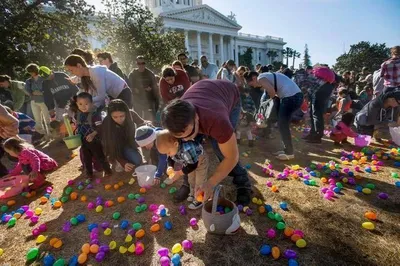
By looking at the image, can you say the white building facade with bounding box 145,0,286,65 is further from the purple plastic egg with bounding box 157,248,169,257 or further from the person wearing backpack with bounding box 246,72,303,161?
the purple plastic egg with bounding box 157,248,169,257

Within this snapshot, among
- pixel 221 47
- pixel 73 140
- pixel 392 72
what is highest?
pixel 221 47

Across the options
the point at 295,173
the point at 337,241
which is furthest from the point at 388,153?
the point at 337,241

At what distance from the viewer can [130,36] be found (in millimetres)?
14703

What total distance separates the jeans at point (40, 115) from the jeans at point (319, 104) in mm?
6834

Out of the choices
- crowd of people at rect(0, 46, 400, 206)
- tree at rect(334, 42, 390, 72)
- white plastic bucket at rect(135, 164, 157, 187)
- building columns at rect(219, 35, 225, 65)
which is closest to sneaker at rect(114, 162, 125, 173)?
crowd of people at rect(0, 46, 400, 206)

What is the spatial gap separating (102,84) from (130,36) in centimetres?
1206

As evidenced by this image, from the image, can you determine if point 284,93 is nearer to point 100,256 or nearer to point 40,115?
point 100,256

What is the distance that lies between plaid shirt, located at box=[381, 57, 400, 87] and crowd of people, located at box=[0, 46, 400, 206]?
21mm

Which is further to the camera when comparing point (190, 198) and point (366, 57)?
point (366, 57)

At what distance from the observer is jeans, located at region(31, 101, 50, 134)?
6.66 m

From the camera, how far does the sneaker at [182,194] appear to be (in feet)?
10.2

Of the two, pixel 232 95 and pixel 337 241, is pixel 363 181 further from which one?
pixel 232 95

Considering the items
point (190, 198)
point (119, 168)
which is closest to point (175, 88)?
point (119, 168)

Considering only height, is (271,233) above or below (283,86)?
below
